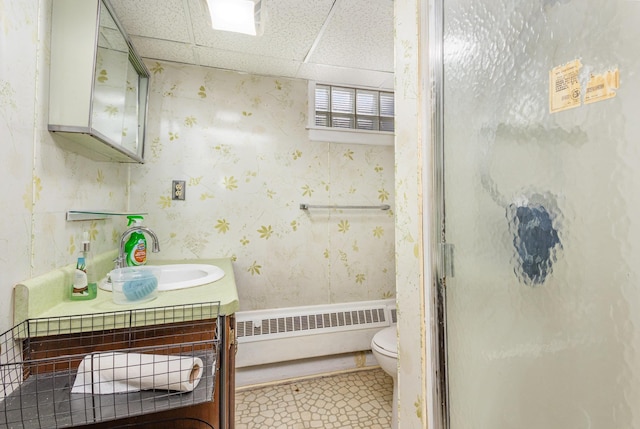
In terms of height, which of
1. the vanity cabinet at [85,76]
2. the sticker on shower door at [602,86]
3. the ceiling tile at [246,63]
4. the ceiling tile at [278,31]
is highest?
the ceiling tile at [246,63]

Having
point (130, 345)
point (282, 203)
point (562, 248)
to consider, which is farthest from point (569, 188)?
point (282, 203)

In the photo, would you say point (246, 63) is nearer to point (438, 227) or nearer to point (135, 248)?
point (135, 248)

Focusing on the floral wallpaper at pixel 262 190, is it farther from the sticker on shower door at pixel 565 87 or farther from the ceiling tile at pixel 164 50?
the sticker on shower door at pixel 565 87

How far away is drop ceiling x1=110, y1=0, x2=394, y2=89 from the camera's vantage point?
52.9 inches

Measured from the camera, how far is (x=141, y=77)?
65.5 inches

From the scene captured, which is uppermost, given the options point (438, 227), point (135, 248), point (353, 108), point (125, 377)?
point (353, 108)

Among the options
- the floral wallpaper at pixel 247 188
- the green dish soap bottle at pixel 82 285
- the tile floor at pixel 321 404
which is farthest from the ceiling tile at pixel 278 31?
the tile floor at pixel 321 404

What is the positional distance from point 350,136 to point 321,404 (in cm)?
178

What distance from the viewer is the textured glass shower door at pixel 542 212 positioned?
0.44 metres

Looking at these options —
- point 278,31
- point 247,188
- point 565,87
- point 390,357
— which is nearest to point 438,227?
point 565,87

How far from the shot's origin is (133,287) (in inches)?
39.0

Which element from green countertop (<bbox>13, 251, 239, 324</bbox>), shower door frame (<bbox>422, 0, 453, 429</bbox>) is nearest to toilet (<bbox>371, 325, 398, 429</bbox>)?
shower door frame (<bbox>422, 0, 453, 429</bbox>)

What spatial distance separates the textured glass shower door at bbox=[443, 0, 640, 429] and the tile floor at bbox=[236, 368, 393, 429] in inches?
41.3

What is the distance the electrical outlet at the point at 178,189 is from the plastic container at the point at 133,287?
0.86m
